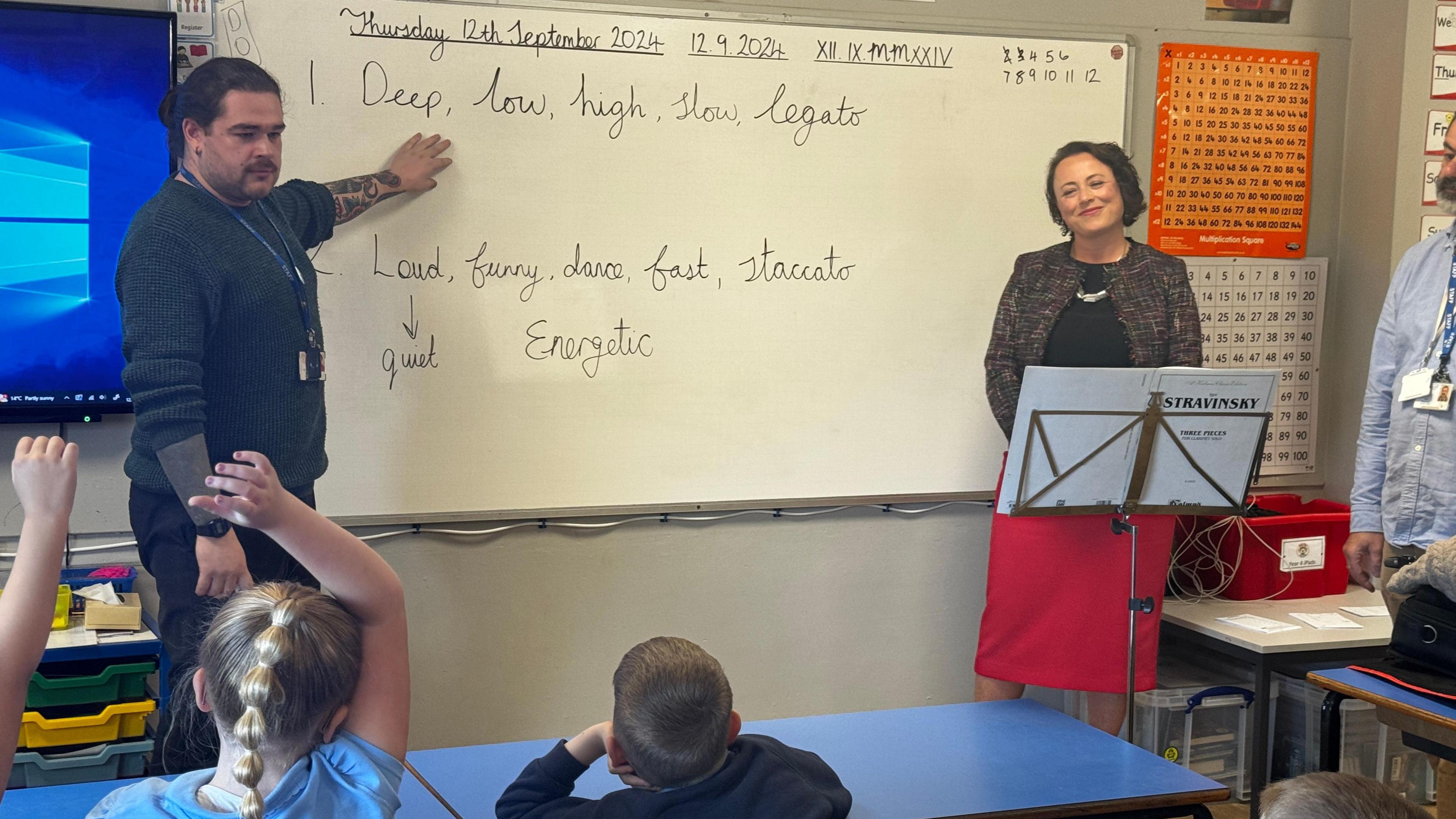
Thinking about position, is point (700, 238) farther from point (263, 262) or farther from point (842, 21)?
point (263, 262)

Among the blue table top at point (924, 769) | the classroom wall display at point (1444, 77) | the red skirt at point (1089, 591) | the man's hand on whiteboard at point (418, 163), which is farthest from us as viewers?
the classroom wall display at point (1444, 77)

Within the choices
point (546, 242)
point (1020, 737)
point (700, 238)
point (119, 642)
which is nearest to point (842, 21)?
point (700, 238)

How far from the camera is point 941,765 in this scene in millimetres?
1742

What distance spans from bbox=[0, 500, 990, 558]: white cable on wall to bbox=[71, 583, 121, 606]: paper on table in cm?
17

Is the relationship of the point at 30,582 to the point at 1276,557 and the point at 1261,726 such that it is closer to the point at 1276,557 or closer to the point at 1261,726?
the point at 1261,726

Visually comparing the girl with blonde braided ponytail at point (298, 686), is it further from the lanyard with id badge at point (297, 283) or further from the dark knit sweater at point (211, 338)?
the lanyard with id badge at point (297, 283)

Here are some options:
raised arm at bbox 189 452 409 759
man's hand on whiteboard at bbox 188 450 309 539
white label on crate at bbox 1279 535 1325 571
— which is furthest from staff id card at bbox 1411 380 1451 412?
man's hand on whiteboard at bbox 188 450 309 539

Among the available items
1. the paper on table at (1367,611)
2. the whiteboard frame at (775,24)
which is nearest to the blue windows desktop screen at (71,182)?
the whiteboard frame at (775,24)

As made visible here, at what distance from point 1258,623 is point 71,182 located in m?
3.10

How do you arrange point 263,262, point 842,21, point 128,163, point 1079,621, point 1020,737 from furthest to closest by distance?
point 842,21 < point 1079,621 < point 128,163 < point 263,262 < point 1020,737

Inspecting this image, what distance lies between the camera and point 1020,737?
1.87 m

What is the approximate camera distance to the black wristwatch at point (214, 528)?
1976 mm

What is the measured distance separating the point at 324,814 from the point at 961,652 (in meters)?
2.33

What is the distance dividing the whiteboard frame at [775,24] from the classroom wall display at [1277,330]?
541mm
